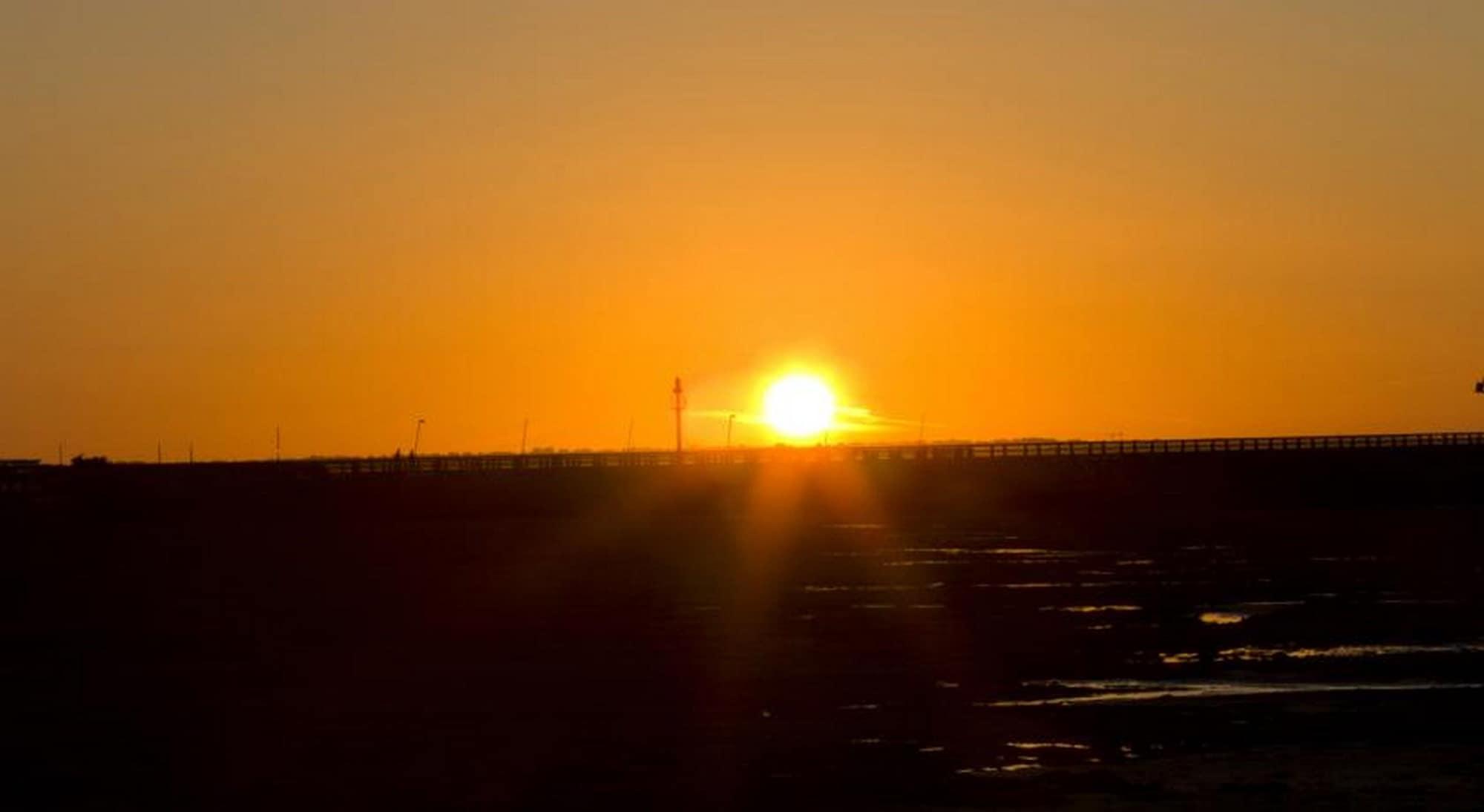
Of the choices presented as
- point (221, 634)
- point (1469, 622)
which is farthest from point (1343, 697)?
point (221, 634)

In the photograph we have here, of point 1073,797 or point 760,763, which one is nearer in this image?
point 1073,797

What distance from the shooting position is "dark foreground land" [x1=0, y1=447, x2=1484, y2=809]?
22406mm

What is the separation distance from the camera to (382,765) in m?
23.7

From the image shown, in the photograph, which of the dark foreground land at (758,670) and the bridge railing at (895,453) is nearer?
the dark foreground land at (758,670)

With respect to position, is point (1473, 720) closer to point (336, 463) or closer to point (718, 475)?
point (718, 475)

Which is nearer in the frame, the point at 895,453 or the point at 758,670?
the point at 758,670

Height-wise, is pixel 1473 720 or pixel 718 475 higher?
pixel 718 475

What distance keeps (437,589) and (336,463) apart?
272 feet

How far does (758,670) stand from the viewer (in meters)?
31.8

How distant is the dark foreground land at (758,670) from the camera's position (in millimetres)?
22406

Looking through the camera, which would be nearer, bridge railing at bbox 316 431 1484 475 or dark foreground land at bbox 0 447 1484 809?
dark foreground land at bbox 0 447 1484 809

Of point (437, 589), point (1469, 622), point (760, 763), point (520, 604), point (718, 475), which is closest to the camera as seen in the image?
point (760, 763)

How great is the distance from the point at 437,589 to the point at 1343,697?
2654 centimetres

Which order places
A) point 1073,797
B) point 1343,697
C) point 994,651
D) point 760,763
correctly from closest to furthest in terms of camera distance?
point 1073,797 < point 760,763 < point 1343,697 < point 994,651
